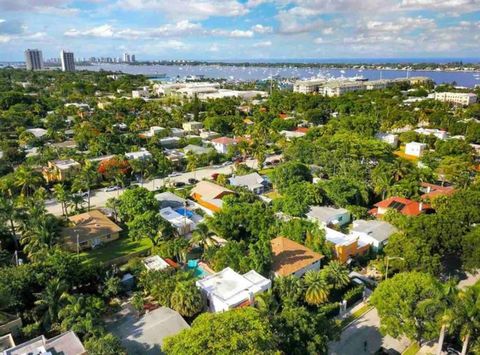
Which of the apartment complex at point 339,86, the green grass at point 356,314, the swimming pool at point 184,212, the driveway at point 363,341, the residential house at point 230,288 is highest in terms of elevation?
the apartment complex at point 339,86

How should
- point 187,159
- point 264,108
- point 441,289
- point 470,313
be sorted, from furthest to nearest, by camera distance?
point 264,108, point 187,159, point 441,289, point 470,313

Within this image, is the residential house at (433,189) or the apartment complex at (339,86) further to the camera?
the apartment complex at (339,86)

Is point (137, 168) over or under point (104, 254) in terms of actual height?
over

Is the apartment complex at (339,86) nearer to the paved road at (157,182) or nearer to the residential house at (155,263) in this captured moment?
the paved road at (157,182)

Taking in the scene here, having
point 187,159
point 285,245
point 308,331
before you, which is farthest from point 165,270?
point 187,159

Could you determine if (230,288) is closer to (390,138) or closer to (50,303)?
(50,303)

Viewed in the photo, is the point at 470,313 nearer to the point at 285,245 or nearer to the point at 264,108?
the point at 285,245

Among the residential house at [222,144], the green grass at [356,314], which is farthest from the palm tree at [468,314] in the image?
the residential house at [222,144]
